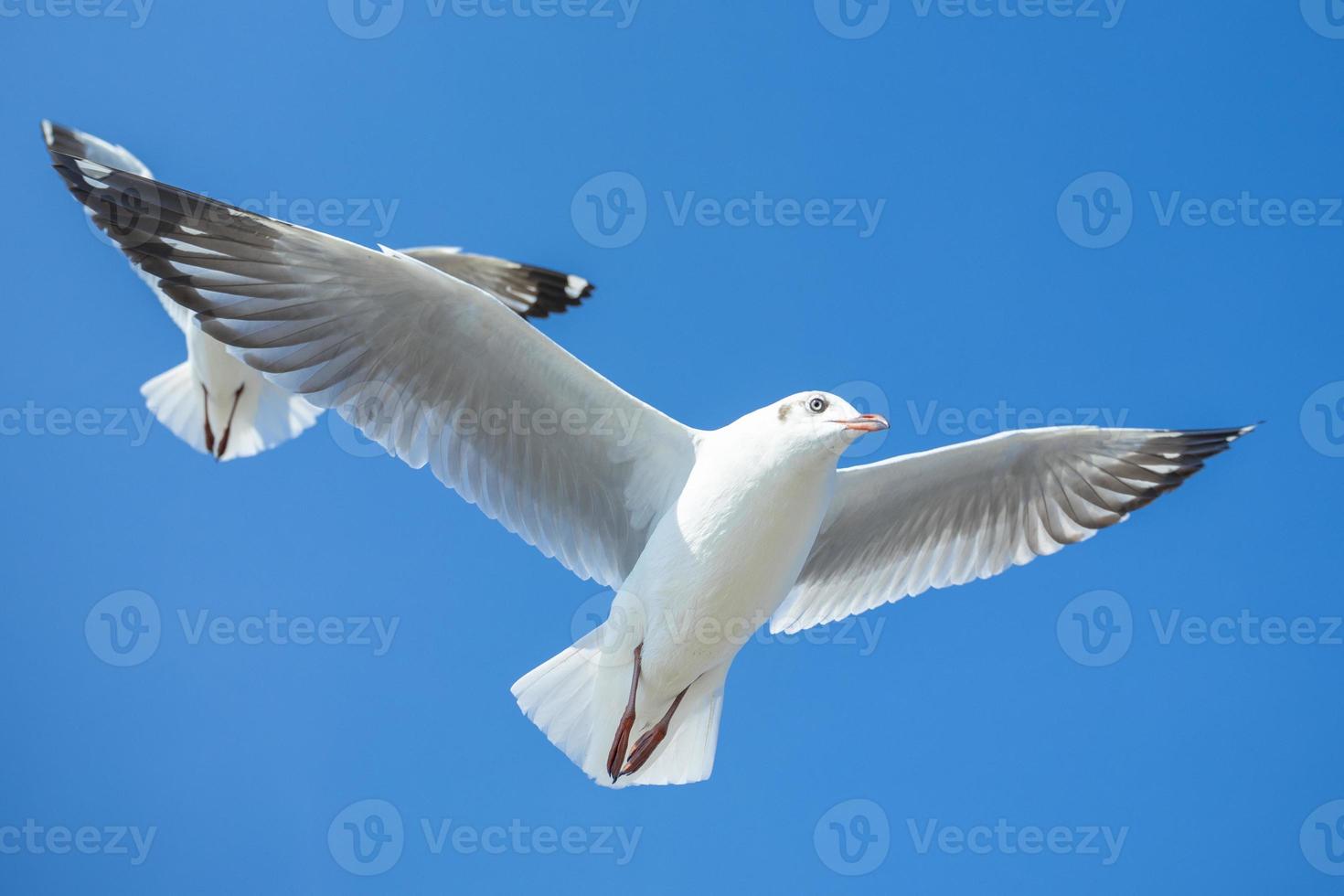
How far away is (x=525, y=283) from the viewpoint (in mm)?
7258

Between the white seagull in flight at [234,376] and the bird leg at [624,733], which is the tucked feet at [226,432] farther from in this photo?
the bird leg at [624,733]

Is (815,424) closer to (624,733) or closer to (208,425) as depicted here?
(624,733)

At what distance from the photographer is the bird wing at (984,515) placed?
15.6 ft

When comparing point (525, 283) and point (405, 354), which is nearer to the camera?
point (405, 354)

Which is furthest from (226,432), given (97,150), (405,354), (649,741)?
(649,741)

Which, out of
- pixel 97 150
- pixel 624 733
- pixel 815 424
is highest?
pixel 97 150

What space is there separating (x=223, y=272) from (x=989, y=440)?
2.25 m

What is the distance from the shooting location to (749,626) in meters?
4.23

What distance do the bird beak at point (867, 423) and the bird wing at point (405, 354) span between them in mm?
547

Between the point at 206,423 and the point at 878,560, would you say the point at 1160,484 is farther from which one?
the point at 206,423

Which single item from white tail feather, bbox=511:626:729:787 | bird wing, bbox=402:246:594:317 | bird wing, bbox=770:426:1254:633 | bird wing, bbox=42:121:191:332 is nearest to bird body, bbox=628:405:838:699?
white tail feather, bbox=511:626:729:787

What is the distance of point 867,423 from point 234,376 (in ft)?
12.1

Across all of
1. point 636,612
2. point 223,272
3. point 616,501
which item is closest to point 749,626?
point 636,612

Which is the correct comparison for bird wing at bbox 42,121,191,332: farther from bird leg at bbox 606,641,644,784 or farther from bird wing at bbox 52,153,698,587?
bird leg at bbox 606,641,644,784
